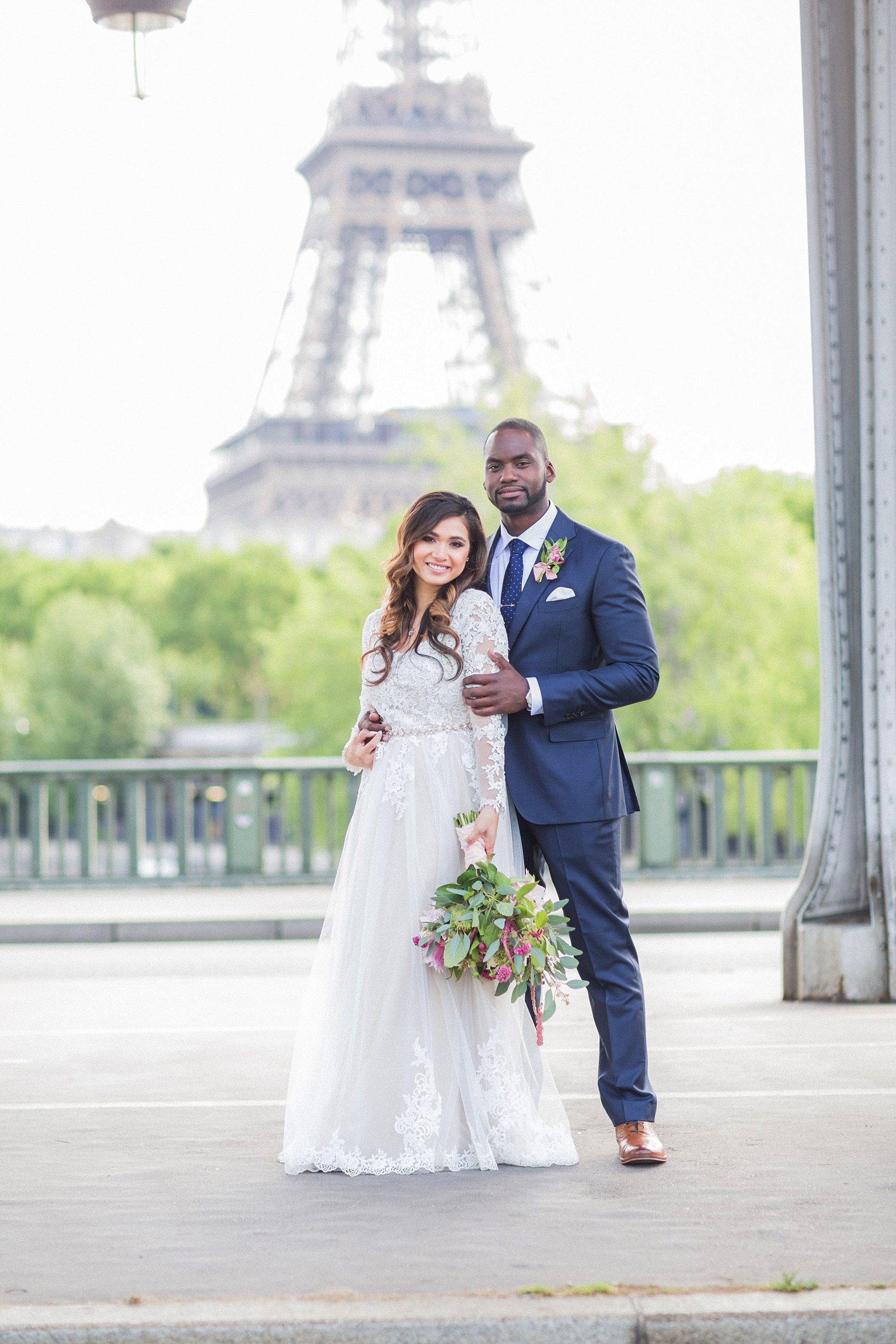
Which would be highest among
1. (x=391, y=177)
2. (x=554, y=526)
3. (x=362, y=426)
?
(x=391, y=177)

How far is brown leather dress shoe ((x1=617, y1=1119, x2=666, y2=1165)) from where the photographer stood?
4953mm

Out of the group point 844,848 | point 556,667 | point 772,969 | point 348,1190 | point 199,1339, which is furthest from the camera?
point 772,969

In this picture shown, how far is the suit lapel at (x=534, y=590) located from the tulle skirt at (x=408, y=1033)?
0.38m

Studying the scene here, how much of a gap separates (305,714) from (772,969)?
33.2 metres

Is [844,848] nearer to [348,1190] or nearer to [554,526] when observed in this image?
[554,526]

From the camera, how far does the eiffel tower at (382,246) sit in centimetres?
6744

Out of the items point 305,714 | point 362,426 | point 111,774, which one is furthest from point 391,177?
point 111,774

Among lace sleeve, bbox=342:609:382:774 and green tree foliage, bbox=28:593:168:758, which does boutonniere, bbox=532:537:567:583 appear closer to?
lace sleeve, bbox=342:609:382:774

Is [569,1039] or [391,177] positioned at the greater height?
[391,177]

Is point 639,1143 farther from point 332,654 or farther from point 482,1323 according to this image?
point 332,654

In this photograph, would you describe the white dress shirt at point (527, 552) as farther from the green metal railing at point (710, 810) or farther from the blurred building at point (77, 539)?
the blurred building at point (77, 539)

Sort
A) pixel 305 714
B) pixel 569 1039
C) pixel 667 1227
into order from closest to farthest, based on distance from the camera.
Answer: pixel 667 1227 → pixel 569 1039 → pixel 305 714

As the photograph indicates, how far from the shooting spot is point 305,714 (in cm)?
4288

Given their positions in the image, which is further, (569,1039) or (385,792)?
(569,1039)
